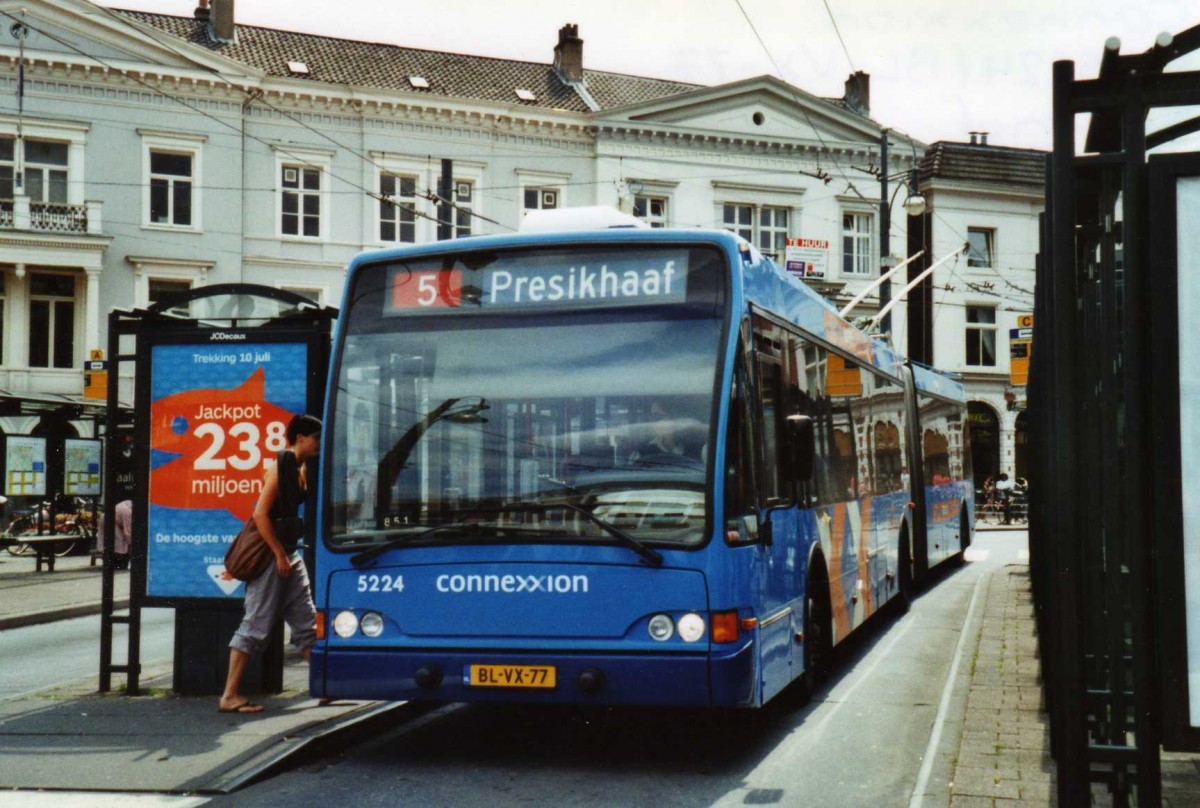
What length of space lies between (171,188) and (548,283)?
31140mm

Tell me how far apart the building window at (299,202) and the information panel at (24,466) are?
15.8m

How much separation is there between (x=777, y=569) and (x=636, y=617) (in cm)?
136

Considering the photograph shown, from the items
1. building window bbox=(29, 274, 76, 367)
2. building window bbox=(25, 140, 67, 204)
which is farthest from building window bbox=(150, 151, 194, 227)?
building window bbox=(29, 274, 76, 367)

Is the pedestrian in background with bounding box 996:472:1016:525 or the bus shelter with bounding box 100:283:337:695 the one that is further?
the pedestrian in background with bounding box 996:472:1016:525

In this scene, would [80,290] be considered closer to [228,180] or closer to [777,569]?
[228,180]

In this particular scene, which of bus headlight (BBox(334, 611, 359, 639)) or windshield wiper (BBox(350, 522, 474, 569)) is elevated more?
windshield wiper (BBox(350, 522, 474, 569))

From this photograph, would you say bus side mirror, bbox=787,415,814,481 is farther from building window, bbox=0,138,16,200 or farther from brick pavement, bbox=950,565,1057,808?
building window, bbox=0,138,16,200

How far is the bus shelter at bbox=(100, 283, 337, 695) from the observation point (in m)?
9.63

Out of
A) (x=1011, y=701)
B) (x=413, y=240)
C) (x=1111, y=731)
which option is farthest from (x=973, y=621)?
(x=413, y=240)

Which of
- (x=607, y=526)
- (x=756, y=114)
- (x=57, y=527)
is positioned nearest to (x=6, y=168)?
(x=57, y=527)

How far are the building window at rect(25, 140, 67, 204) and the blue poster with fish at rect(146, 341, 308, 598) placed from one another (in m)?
27.7

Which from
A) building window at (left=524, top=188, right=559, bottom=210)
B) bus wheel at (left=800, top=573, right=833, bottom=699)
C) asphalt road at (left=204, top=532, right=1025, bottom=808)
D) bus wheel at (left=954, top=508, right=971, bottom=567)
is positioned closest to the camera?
asphalt road at (left=204, top=532, right=1025, bottom=808)

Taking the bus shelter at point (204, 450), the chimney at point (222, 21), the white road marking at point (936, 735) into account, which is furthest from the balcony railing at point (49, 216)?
the white road marking at point (936, 735)

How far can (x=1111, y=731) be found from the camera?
200 inches
